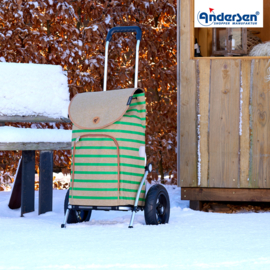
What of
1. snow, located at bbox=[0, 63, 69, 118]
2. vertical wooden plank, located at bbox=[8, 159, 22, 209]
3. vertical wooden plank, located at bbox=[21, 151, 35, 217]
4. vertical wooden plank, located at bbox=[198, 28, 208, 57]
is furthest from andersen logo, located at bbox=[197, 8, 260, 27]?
vertical wooden plank, located at bbox=[8, 159, 22, 209]

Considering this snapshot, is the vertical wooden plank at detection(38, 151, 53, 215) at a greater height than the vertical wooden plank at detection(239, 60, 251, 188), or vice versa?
the vertical wooden plank at detection(239, 60, 251, 188)

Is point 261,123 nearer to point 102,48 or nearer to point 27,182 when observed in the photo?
point 27,182

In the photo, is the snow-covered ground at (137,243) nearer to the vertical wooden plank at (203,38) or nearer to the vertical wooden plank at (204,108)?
the vertical wooden plank at (204,108)

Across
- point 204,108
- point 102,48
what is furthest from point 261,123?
point 102,48

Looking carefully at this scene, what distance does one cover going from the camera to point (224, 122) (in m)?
3.58

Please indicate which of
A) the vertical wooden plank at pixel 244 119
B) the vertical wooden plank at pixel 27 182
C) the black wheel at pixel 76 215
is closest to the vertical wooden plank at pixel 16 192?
the vertical wooden plank at pixel 27 182

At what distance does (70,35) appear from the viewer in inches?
209

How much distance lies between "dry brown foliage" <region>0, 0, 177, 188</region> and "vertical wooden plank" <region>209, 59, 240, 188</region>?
1627mm

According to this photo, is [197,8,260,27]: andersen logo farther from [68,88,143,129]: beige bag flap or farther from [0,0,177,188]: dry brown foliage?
[0,0,177,188]: dry brown foliage

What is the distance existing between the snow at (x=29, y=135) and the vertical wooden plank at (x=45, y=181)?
4.9 inches

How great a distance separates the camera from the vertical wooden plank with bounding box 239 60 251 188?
3559mm

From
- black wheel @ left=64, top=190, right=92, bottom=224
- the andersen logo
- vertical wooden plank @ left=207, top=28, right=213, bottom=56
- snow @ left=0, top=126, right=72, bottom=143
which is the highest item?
the andersen logo

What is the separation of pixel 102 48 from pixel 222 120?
77.8 inches

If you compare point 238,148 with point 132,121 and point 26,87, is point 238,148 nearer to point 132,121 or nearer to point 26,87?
point 132,121
